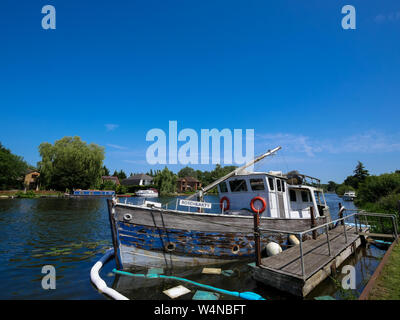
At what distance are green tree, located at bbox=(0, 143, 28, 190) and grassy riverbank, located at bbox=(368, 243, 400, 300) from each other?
69857mm

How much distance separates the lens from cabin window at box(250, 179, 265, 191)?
36.4ft

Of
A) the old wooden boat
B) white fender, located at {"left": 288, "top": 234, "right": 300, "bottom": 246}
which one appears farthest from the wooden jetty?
the old wooden boat

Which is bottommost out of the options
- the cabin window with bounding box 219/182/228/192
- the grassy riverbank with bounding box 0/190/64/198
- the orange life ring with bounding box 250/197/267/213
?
the grassy riverbank with bounding box 0/190/64/198

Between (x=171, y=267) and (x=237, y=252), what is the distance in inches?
119

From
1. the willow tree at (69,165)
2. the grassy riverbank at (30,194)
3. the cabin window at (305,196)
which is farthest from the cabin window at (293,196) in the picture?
the grassy riverbank at (30,194)

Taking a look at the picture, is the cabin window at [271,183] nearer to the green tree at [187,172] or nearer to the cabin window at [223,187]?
the cabin window at [223,187]

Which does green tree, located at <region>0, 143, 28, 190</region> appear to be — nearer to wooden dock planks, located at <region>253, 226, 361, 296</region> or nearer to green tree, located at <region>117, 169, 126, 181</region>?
green tree, located at <region>117, 169, 126, 181</region>

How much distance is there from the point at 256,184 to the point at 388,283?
627cm

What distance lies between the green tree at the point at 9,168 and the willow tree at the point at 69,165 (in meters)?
10.6

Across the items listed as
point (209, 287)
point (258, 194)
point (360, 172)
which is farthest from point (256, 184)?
point (360, 172)

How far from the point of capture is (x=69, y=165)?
49.7 m

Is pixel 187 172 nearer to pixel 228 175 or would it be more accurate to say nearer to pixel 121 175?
pixel 121 175

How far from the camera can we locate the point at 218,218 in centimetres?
894
